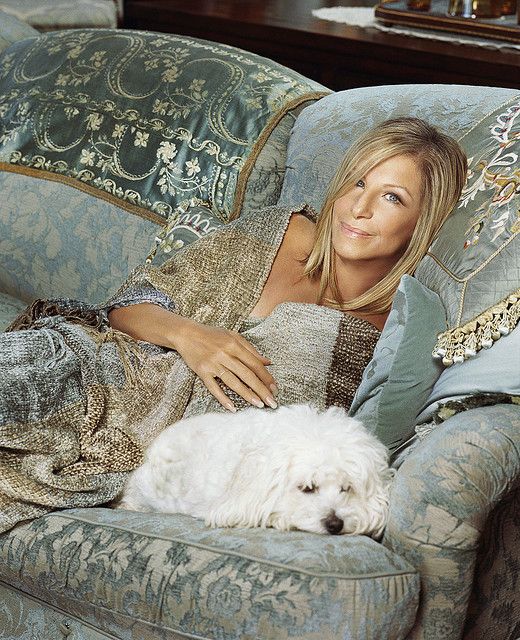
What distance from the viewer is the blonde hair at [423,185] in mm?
1984

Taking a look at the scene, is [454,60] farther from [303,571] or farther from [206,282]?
[303,571]

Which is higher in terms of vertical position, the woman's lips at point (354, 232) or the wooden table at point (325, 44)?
the wooden table at point (325, 44)

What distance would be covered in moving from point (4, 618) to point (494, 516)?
2.78 ft

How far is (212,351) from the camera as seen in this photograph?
6.39ft

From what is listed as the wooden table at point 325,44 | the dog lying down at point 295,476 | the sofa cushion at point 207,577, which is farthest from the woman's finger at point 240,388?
the wooden table at point 325,44

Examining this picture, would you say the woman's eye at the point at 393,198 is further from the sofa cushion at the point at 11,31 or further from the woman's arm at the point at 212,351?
the sofa cushion at the point at 11,31

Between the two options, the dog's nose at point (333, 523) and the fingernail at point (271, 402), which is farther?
the fingernail at point (271, 402)

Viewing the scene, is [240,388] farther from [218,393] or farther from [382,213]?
[382,213]

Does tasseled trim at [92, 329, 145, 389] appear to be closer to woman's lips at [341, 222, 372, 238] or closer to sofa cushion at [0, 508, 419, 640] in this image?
sofa cushion at [0, 508, 419, 640]

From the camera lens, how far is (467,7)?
130 inches

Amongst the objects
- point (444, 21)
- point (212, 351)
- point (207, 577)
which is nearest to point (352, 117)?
point (212, 351)

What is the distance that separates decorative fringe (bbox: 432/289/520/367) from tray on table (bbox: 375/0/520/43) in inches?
63.3

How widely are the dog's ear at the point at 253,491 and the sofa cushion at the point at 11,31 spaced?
1936 mm

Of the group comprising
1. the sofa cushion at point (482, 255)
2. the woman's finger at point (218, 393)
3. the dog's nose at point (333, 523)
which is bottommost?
the woman's finger at point (218, 393)
